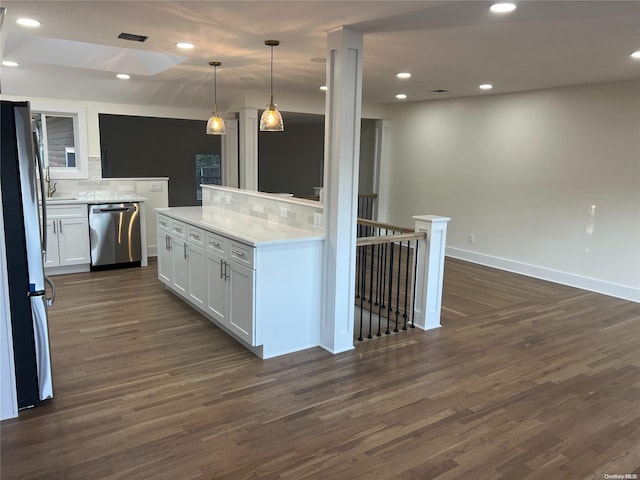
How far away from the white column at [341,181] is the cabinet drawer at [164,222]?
1994 millimetres

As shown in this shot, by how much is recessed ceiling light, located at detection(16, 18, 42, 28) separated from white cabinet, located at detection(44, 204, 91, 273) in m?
2.74

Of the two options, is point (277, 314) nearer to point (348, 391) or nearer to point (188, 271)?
point (348, 391)

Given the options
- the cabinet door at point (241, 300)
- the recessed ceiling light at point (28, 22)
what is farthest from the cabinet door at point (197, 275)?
the recessed ceiling light at point (28, 22)

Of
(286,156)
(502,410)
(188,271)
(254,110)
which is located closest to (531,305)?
(502,410)

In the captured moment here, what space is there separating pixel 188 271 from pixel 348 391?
2.09 m

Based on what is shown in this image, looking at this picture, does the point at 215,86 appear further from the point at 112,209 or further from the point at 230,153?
the point at 112,209

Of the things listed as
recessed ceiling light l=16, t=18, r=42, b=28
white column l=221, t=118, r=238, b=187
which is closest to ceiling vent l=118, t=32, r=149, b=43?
recessed ceiling light l=16, t=18, r=42, b=28

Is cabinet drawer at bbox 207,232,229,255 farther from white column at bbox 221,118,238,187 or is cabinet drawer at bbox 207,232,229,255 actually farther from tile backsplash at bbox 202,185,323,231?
white column at bbox 221,118,238,187

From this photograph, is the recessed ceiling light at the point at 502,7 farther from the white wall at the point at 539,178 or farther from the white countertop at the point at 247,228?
the white wall at the point at 539,178

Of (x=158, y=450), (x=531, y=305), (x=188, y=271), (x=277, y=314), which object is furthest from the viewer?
(x=531, y=305)

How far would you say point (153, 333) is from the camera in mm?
3900

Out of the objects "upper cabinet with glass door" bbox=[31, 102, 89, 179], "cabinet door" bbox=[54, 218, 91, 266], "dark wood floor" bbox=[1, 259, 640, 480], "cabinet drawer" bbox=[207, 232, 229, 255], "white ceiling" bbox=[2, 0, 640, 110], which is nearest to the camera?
"dark wood floor" bbox=[1, 259, 640, 480]

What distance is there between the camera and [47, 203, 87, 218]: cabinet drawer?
5559mm

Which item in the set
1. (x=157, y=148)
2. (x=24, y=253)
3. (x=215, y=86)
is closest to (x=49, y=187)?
(x=215, y=86)
